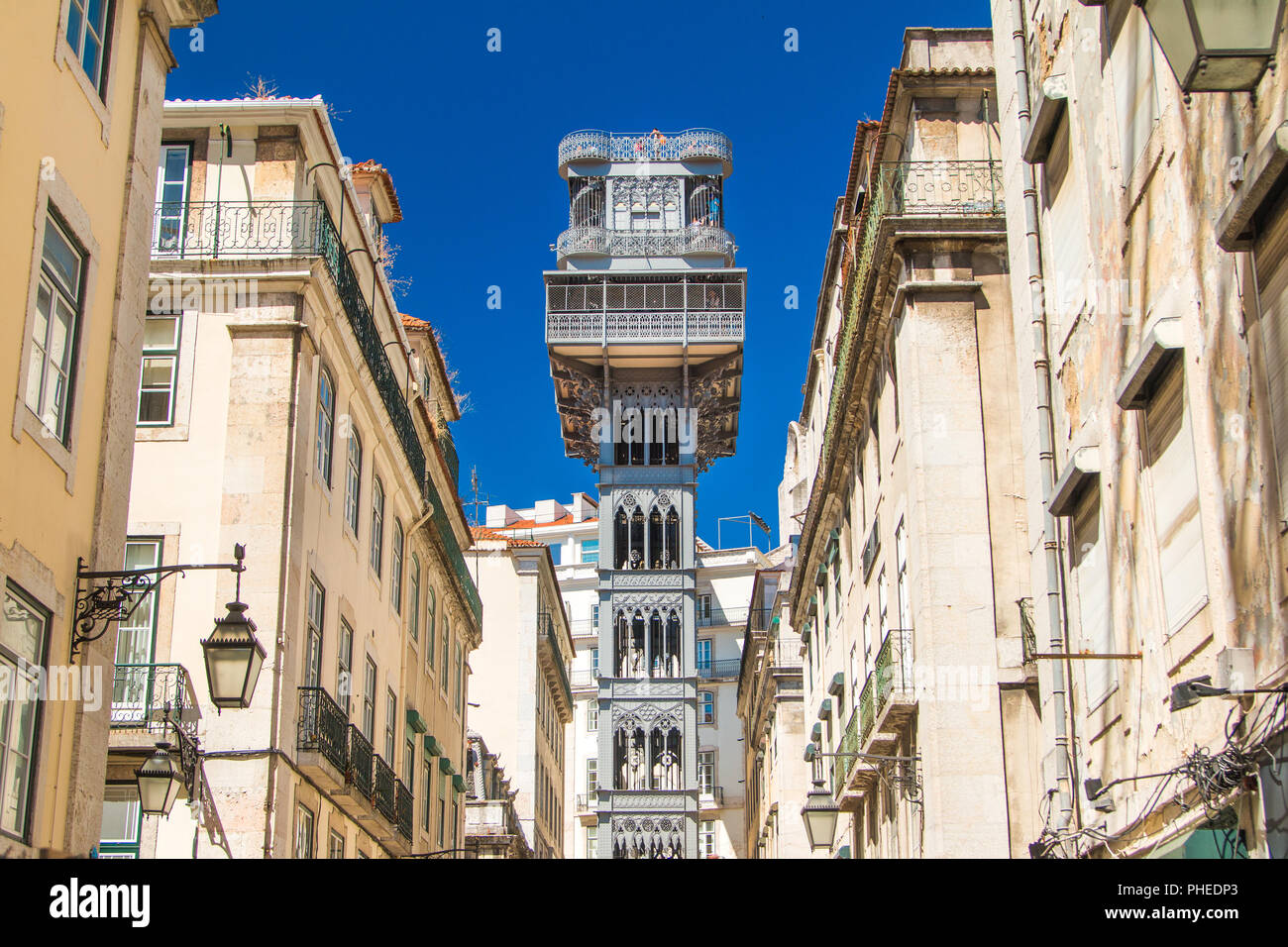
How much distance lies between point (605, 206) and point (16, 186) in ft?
164

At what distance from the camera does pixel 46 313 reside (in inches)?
440

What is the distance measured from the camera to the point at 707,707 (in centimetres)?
6962

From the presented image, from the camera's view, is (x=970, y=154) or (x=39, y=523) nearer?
(x=39, y=523)

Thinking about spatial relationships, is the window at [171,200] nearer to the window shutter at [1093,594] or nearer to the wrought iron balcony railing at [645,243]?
the window shutter at [1093,594]

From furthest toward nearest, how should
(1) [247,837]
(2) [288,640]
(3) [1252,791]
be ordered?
(2) [288,640], (1) [247,837], (3) [1252,791]

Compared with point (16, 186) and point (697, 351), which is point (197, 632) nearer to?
point (16, 186)

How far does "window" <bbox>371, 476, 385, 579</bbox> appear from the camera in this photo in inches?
949

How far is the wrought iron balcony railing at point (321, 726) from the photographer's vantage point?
1886 centimetres

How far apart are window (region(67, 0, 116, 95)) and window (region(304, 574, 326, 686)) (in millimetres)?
8537

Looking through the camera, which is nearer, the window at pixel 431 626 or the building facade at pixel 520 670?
the window at pixel 431 626

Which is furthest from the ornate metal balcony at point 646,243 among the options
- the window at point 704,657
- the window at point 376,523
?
the window at point 376,523

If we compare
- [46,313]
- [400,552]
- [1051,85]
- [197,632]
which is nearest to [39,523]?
[46,313]

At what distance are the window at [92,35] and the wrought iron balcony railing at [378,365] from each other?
7.28m

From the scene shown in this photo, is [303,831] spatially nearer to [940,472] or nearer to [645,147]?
[940,472]
